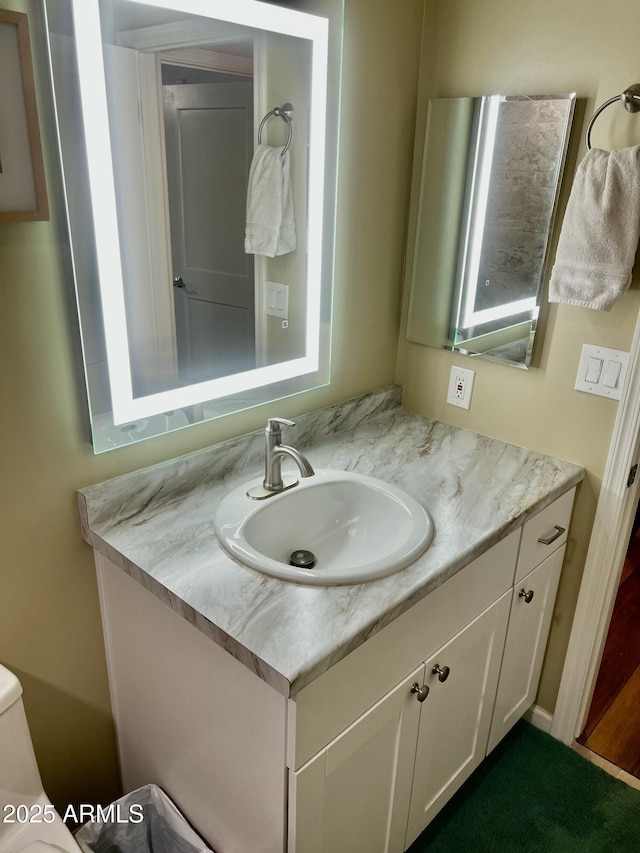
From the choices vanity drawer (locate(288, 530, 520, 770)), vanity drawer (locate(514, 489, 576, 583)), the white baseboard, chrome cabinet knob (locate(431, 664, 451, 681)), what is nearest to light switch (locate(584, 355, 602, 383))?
vanity drawer (locate(514, 489, 576, 583))

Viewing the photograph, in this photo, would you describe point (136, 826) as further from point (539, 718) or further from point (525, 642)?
point (539, 718)

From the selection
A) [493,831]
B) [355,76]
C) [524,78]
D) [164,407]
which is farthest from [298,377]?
[493,831]

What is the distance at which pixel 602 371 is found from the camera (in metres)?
1.50

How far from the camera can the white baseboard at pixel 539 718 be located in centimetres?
189

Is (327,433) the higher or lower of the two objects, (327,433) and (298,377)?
the lower

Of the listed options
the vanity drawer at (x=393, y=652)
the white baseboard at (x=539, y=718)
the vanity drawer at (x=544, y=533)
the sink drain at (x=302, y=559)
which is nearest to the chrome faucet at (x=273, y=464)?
the sink drain at (x=302, y=559)

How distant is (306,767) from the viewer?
104 cm

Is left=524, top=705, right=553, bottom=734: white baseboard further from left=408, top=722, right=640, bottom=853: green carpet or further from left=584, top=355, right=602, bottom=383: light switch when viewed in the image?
left=584, top=355, right=602, bottom=383: light switch

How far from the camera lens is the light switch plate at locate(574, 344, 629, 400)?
1.47 m

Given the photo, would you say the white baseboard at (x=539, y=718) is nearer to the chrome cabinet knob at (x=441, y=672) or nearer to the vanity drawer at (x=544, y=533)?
the vanity drawer at (x=544, y=533)

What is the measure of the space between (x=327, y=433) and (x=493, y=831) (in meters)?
1.09

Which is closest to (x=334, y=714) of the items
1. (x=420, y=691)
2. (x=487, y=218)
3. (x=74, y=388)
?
(x=420, y=691)

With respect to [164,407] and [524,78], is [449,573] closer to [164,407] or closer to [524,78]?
[164,407]

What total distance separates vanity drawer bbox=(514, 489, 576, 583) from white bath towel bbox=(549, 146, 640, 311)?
495 millimetres
